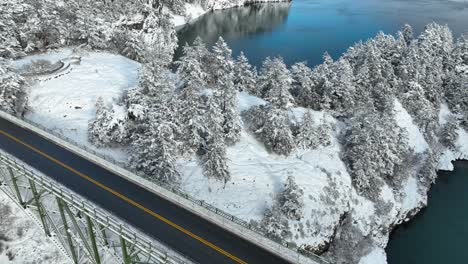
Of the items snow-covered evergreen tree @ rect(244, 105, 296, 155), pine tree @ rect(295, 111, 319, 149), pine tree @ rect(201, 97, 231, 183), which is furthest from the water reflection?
pine tree @ rect(201, 97, 231, 183)

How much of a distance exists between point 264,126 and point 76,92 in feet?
87.5

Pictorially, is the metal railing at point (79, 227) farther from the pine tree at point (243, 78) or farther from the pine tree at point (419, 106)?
the pine tree at point (419, 106)

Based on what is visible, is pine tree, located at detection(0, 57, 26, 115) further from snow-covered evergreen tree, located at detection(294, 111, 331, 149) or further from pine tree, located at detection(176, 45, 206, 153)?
snow-covered evergreen tree, located at detection(294, 111, 331, 149)

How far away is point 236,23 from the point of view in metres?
139

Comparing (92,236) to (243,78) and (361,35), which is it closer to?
(243,78)

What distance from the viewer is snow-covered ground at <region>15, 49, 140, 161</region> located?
47406 millimetres

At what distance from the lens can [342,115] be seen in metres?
60.3

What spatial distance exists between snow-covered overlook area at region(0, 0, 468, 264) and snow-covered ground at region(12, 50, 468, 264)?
0.15m

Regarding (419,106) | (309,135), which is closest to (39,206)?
(309,135)

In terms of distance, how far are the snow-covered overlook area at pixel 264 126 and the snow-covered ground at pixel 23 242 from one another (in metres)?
11.3

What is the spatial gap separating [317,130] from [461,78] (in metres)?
45.8

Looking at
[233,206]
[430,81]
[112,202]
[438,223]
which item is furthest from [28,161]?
[430,81]

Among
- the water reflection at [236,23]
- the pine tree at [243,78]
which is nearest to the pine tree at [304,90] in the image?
the pine tree at [243,78]

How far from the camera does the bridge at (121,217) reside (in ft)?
77.0
